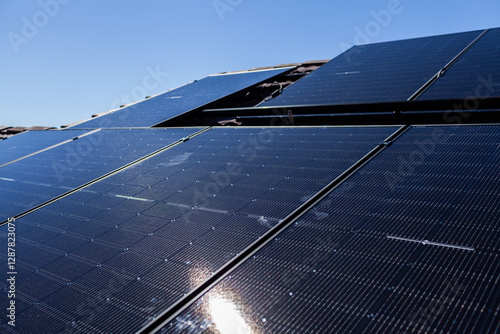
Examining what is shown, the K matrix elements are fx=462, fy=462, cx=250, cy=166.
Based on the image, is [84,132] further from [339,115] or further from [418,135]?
[418,135]

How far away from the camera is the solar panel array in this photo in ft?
14.0

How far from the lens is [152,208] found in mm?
7340

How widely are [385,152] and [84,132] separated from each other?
36.3 feet

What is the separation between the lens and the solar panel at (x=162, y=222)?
5.22 meters

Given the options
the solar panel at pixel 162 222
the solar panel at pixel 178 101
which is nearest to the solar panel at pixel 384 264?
the solar panel at pixel 162 222

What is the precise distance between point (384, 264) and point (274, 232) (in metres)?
1.55

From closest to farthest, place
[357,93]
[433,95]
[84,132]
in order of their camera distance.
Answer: [433,95], [357,93], [84,132]

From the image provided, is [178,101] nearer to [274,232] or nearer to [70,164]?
[70,164]

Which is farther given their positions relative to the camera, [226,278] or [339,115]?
[339,115]

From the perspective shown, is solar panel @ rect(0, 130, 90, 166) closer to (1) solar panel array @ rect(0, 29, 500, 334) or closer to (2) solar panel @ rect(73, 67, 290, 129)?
(2) solar panel @ rect(73, 67, 290, 129)

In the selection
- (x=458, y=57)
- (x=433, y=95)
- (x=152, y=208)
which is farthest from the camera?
(x=458, y=57)

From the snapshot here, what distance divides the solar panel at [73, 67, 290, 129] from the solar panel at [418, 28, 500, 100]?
7.06 meters

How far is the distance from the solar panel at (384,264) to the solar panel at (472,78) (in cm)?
304

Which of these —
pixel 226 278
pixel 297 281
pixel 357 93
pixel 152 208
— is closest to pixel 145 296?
pixel 226 278
